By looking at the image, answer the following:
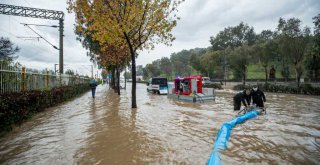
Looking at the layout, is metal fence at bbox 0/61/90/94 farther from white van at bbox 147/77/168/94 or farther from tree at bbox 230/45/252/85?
tree at bbox 230/45/252/85

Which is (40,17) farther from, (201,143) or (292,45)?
(292,45)

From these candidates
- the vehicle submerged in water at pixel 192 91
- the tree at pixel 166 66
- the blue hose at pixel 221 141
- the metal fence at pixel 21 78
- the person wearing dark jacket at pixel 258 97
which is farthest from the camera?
the tree at pixel 166 66

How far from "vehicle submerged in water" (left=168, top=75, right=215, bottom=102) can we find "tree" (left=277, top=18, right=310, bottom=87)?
14821 mm

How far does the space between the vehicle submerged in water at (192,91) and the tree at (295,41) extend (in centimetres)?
1482

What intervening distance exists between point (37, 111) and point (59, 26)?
12094mm

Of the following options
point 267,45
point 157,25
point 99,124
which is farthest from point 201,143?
point 267,45

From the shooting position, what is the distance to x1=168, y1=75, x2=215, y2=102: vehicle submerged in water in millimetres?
16281

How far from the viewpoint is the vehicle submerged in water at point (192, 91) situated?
16281 millimetres

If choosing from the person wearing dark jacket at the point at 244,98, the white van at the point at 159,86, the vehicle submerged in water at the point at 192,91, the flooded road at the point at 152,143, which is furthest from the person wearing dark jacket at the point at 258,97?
the white van at the point at 159,86

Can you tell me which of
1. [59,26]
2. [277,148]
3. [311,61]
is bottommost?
[277,148]

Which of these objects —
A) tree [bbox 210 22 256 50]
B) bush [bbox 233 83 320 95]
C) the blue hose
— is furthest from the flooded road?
tree [bbox 210 22 256 50]

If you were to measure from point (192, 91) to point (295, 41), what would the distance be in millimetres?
16923

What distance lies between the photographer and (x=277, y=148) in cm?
538

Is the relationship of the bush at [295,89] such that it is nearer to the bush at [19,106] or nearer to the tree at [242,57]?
the tree at [242,57]
